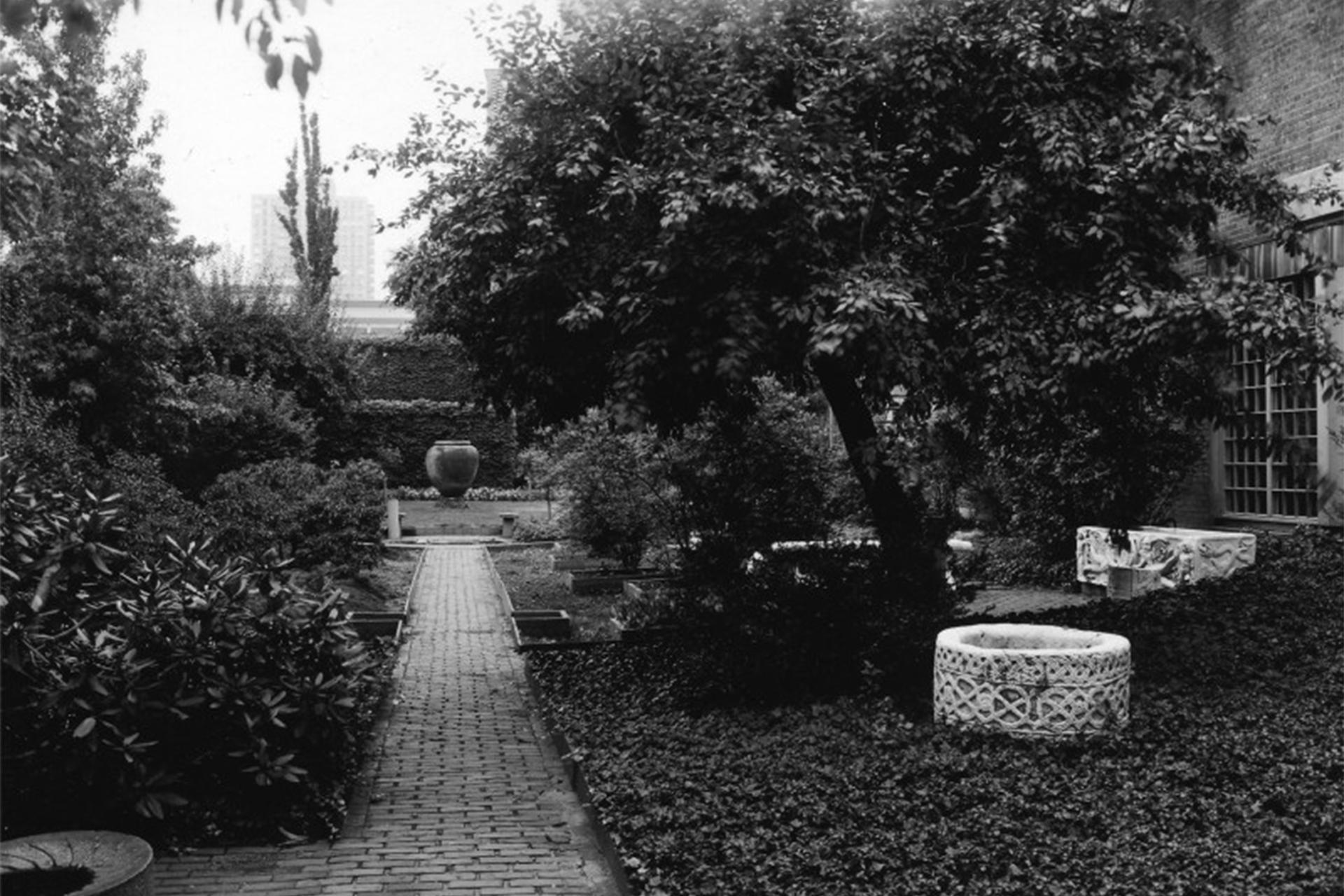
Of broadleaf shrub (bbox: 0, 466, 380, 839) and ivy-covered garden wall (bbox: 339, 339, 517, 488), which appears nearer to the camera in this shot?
broadleaf shrub (bbox: 0, 466, 380, 839)

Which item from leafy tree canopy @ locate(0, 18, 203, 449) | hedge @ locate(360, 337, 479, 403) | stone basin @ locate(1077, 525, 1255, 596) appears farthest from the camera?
hedge @ locate(360, 337, 479, 403)

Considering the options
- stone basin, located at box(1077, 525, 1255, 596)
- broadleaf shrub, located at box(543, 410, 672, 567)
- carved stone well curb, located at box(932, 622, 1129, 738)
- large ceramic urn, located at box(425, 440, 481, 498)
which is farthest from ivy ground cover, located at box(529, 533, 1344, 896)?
large ceramic urn, located at box(425, 440, 481, 498)

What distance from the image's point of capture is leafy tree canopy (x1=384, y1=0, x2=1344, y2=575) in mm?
7660

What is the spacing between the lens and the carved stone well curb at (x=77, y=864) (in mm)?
4281

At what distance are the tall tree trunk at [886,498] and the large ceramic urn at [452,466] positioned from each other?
19.8 meters

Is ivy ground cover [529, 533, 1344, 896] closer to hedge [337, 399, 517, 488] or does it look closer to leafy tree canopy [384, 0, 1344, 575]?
leafy tree canopy [384, 0, 1344, 575]

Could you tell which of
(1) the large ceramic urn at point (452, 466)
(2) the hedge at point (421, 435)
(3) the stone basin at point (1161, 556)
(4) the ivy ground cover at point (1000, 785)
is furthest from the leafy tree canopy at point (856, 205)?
(2) the hedge at point (421, 435)

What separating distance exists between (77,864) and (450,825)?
7.68 feet

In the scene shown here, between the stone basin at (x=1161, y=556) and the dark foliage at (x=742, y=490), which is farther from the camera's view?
the stone basin at (x=1161, y=556)

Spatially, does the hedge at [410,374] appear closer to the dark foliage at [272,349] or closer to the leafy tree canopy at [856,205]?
the dark foliage at [272,349]

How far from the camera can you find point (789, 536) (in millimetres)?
9688

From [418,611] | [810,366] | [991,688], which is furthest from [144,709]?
[418,611]

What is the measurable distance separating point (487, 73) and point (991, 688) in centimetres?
560

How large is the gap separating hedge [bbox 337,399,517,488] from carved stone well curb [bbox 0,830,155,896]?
26486 mm
